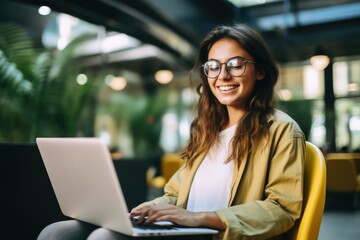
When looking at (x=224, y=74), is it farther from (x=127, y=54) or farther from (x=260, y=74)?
(x=127, y=54)

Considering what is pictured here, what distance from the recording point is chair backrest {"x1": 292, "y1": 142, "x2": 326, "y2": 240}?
139 centimetres

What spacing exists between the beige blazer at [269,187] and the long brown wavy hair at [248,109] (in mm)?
45

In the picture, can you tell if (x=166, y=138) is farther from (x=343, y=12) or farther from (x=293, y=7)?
(x=343, y=12)

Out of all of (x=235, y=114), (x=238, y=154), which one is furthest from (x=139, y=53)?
(x=238, y=154)

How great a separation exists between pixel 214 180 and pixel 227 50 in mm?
501

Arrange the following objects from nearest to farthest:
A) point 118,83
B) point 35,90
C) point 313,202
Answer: point 313,202 → point 35,90 → point 118,83

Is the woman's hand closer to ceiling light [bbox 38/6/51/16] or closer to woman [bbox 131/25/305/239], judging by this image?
woman [bbox 131/25/305/239]

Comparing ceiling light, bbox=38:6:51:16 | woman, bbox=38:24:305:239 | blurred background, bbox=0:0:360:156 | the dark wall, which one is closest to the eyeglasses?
woman, bbox=38:24:305:239

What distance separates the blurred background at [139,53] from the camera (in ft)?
14.4

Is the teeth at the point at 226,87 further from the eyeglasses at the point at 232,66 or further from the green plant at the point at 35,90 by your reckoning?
the green plant at the point at 35,90

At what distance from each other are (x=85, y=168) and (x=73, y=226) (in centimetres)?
36

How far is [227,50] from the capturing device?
169 cm

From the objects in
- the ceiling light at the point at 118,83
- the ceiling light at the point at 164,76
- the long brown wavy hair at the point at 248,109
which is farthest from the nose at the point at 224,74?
the ceiling light at the point at 164,76

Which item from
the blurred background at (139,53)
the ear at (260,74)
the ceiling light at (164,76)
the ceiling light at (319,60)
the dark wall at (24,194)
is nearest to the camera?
the ear at (260,74)
